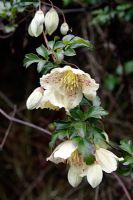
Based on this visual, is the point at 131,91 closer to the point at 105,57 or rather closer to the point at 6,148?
the point at 105,57

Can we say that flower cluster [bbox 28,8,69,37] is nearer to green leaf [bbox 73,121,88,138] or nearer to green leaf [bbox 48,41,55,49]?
green leaf [bbox 48,41,55,49]

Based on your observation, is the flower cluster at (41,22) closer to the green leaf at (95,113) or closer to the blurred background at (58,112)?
the green leaf at (95,113)

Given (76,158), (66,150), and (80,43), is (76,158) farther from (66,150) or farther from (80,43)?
(80,43)

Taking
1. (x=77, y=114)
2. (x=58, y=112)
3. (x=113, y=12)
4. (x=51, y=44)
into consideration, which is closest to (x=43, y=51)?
(x=51, y=44)

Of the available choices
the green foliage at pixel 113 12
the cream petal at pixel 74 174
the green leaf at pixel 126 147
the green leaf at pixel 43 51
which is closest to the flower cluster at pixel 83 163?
the cream petal at pixel 74 174

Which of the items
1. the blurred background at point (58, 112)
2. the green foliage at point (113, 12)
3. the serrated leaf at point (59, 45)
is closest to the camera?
the serrated leaf at point (59, 45)

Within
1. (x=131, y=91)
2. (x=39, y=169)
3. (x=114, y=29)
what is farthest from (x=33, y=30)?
(x=39, y=169)
